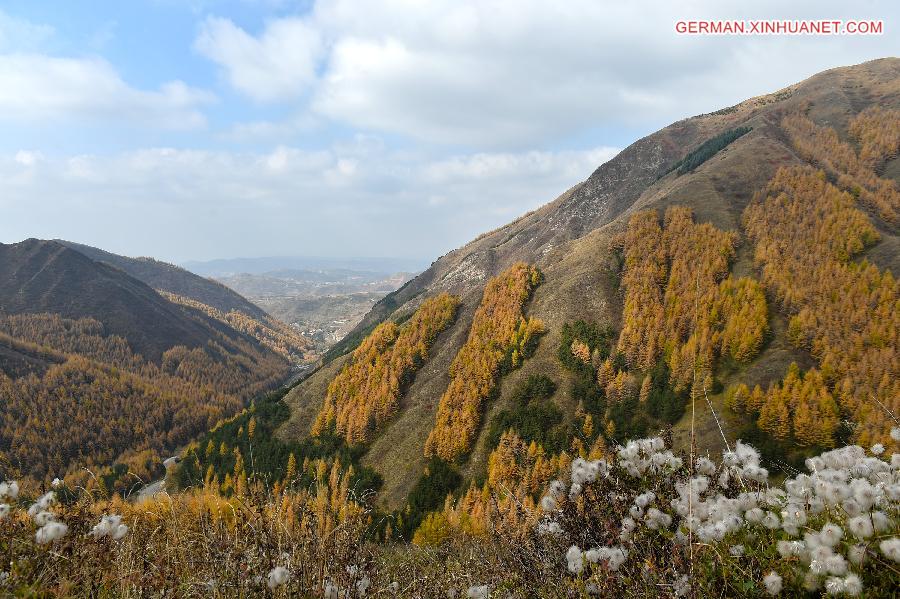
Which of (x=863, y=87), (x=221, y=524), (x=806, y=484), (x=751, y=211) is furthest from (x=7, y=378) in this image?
(x=863, y=87)

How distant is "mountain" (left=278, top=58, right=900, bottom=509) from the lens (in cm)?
5209

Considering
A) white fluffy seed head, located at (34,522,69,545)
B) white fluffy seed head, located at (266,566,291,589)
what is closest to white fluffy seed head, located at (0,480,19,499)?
white fluffy seed head, located at (34,522,69,545)

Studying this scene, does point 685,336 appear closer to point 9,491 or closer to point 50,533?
point 50,533

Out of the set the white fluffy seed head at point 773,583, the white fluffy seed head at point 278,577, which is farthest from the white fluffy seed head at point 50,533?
the white fluffy seed head at point 773,583

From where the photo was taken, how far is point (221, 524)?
335 inches

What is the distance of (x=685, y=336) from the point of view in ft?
226

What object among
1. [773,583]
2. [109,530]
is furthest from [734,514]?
[109,530]

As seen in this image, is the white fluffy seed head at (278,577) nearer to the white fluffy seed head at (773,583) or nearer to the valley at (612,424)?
the valley at (612,424)

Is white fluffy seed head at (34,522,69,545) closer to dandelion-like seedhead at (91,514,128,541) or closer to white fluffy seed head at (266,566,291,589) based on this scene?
dandelion-like seedhead at (91,514,128,541)

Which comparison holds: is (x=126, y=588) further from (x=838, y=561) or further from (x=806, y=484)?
(x=806, y=484)

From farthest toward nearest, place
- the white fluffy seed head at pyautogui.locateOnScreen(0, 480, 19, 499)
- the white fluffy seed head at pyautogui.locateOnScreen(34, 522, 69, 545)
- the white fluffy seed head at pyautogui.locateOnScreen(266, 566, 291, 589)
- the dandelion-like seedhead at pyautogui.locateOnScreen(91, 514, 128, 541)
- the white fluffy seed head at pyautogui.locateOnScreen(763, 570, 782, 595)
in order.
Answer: the dandelion-like seedhead at pyautogui.locateOnScreen(91, 514, 128, 541), the white fluffy seed head at pyautogui.locateOnScreen(0, 480, 19, 499), the white fluffy seed head at pyautogui.locateOnScreen(34, 522, 69, 545), the white fluffy seed head at pyautogui.locateOnScreen(266, 566, 291, 589), the white fluffy seed head at pyautogui.locateOnScreen(763, 570, 782, 595)

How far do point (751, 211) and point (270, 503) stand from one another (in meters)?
104

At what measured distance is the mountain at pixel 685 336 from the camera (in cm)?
5209

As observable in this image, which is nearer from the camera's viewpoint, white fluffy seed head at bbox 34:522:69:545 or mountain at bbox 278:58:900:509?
white fluffy seed head at bbox 34:522:69:545
